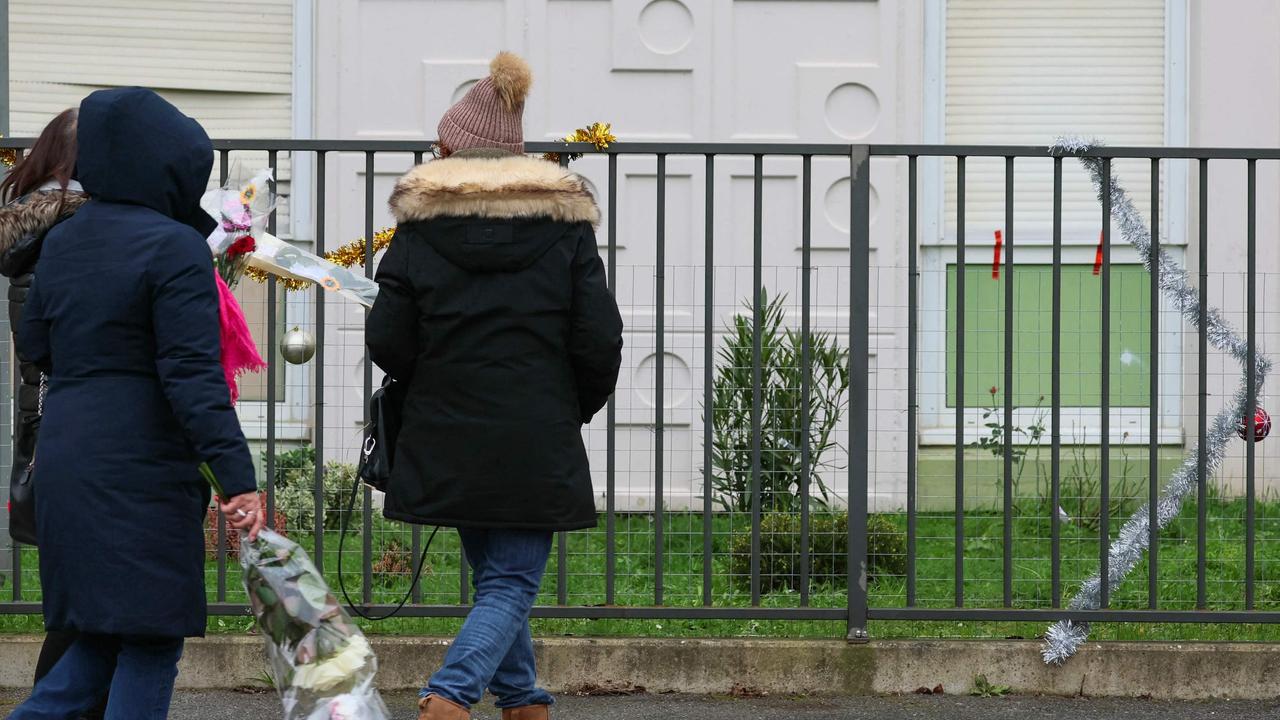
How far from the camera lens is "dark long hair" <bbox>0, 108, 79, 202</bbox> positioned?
3723 mm

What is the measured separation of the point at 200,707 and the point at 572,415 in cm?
181

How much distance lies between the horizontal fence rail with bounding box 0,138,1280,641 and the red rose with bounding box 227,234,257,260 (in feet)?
1.20

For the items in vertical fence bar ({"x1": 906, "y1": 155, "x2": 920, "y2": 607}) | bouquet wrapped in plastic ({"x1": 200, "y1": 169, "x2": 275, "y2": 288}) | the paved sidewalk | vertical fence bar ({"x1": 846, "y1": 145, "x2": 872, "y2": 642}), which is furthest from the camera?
vertical fence bar ({"x1": 846, "y1": 145, "x2": 872, "y2": 642})

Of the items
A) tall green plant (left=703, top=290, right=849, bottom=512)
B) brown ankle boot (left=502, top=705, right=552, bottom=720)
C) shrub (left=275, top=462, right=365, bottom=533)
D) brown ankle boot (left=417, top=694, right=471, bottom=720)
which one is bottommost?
brown ankle boot (left=502, top=705, right=552, bottom=720)

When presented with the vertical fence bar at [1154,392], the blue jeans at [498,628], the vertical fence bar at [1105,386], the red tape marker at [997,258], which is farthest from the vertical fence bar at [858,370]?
the red tape marker at [997,258]

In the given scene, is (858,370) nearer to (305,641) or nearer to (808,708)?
(808,708)

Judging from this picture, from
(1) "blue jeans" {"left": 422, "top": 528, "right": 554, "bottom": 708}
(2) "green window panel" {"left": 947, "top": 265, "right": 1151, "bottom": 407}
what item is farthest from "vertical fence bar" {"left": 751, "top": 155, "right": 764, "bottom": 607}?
(1) "blue jeans" {"left": 422, "top": 528, "right": 554, "bottom": 708}

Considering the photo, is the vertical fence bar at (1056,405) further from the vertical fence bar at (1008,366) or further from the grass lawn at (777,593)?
the grass lawn at (777,593)

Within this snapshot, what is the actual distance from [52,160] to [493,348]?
1.15 m

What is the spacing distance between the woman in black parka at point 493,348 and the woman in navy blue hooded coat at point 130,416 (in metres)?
0.53

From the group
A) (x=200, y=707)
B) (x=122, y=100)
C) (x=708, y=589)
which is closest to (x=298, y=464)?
(x=200, y=707)

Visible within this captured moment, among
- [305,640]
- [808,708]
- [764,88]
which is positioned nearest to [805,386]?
[808,708]

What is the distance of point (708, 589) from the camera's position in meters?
5.11

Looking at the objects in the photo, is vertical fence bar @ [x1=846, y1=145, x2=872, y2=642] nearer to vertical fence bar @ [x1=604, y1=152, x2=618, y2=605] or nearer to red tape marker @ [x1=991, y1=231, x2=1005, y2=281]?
vertical fence bar @ [x1=604, y1=152, x2=618, y2=605]
